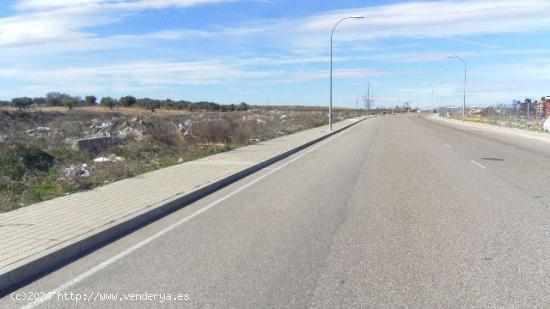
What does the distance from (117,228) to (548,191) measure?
9097mm

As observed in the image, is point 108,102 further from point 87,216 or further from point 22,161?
point 87,216

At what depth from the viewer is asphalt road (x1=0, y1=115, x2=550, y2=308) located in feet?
20.8

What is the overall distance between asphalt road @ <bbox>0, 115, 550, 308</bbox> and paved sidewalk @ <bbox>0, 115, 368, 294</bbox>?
299 millimetres

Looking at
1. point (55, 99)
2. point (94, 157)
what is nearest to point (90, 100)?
point (55, 99)

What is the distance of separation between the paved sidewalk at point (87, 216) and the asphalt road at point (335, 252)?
299mm

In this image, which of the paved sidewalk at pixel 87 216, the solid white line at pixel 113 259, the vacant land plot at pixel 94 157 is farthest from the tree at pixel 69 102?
the solid white line at pixel 113 259

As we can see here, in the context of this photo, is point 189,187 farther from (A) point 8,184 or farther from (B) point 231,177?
(A) point 8,184

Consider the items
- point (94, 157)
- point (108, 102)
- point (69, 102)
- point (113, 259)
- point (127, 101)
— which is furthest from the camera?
point (127, 101)

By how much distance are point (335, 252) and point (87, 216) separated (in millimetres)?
4462

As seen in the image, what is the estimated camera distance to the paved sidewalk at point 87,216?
7.74m

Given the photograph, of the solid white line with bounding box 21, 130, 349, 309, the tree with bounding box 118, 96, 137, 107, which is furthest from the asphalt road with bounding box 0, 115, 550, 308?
the tree with bounding box 118, 96, 137, 107

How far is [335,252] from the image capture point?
8.09 meters

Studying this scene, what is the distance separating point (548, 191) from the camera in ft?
44.9

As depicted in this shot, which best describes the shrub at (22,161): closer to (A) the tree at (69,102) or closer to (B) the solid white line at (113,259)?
(B) the solid white line at (113,259)
